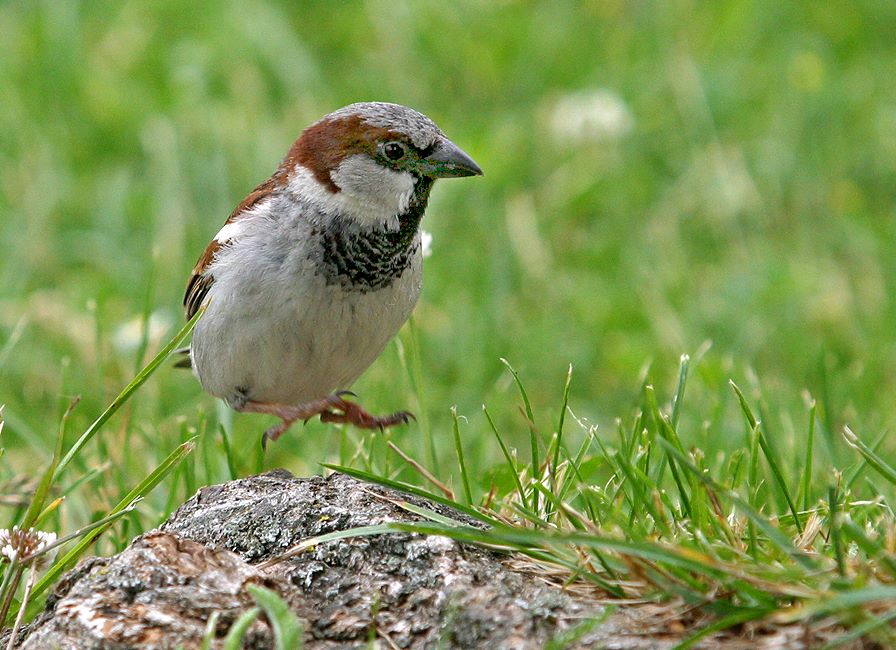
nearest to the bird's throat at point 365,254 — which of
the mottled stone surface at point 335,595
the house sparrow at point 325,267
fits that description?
the house sparrow at point 325,267

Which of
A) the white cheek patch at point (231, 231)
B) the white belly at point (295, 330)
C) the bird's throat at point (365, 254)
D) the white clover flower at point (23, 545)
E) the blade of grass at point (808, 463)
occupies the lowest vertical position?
the blade of grass at point (808, 463)

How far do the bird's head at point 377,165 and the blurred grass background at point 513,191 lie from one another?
2.32ft

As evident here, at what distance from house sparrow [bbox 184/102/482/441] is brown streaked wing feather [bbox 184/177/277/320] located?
0.05 ft

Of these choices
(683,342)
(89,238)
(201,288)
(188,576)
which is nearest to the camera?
(188,576)

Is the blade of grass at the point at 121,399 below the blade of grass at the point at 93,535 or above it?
above

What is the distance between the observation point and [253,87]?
7.15 metres

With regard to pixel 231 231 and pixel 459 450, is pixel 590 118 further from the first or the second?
pixel 459 450

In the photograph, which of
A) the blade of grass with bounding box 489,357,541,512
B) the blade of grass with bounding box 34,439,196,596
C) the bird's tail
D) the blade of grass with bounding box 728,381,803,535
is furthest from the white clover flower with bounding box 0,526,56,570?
the bird's tail

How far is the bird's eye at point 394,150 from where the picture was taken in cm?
366

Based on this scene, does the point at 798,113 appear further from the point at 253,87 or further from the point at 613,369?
the point at 253,87

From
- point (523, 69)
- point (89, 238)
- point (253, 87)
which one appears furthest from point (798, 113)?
point (89, 238)

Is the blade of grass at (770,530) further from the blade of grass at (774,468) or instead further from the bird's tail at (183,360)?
the bird's tail at (183,360)

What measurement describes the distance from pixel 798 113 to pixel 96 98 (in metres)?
3.76

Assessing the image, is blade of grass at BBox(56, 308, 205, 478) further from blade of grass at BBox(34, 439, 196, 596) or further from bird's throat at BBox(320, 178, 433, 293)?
bird's throat at BBox(320, 178, 433, 293)
